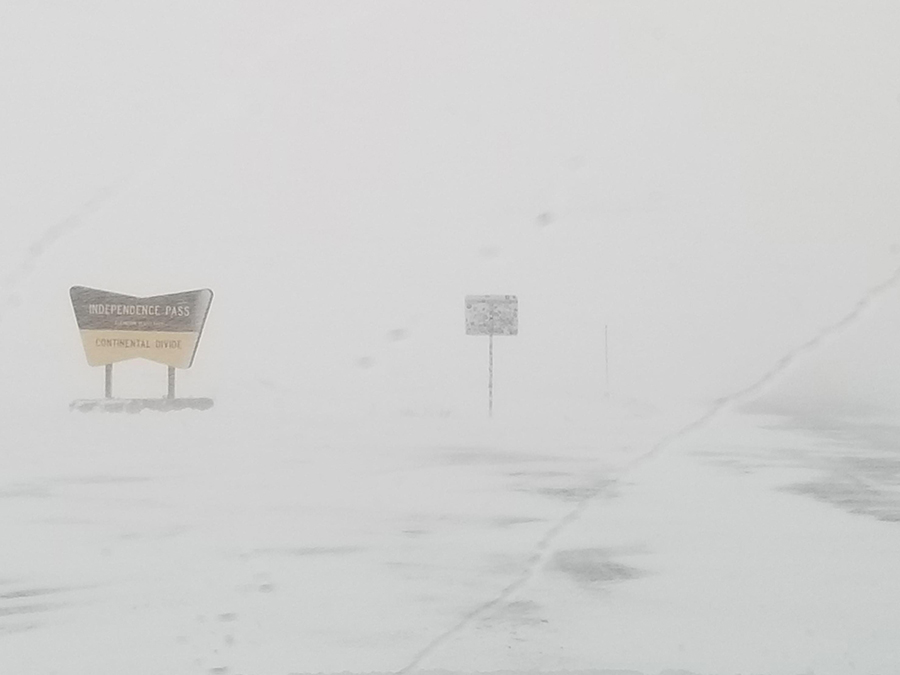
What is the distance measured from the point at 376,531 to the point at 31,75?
78.1 inches

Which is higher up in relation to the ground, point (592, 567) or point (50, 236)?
point (50, 236)

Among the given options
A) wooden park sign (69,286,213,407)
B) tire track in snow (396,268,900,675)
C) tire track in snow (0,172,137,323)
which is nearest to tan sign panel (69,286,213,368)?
wooden park sign (69,286,213,407)

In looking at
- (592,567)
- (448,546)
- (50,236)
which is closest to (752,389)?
(592,567)

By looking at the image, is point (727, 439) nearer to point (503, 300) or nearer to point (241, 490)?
point (503, 300)

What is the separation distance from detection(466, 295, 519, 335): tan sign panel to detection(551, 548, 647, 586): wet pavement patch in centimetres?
76

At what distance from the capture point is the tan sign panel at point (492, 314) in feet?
9.66

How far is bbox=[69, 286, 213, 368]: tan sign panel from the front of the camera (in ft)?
9.49

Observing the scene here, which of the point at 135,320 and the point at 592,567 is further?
the point at 135,320

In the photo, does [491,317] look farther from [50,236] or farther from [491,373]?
[50,236]

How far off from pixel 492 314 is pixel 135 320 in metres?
1.21

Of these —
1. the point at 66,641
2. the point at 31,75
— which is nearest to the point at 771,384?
the point at 66,641

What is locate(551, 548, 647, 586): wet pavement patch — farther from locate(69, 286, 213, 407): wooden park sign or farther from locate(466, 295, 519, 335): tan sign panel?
locate(69, 286, 213, 407): wooden park sign

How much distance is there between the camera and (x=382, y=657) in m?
2.60

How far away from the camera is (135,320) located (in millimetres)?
2896
